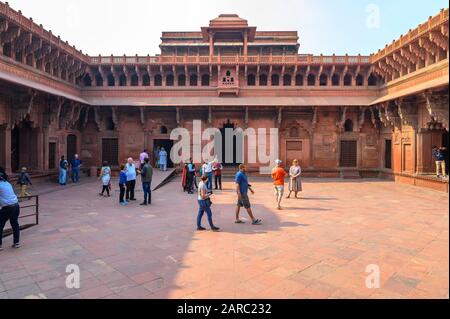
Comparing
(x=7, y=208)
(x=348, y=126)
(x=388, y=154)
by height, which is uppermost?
(x=348, y=126)

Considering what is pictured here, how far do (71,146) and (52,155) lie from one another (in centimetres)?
258

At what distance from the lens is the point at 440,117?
13.3 m

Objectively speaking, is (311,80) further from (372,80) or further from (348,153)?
(348,153)

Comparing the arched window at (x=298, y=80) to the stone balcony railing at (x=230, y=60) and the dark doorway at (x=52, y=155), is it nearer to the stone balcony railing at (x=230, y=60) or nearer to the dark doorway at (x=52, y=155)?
the stone balcony railing at (x=230, y=60)

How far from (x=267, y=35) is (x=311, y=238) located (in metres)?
26.4

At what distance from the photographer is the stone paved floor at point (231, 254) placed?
4.13 meters

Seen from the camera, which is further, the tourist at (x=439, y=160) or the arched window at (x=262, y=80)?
the arched window at (x=262, y=80)

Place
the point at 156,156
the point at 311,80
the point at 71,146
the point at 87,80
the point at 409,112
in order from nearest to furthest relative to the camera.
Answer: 1. the point at 409,112
2. the point at 71,146
3. the point at 156,156
4. the point at 311,80
5. the point at 87,80

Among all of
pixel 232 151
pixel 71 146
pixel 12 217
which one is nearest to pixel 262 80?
pixel 232 151

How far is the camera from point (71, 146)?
2005cm

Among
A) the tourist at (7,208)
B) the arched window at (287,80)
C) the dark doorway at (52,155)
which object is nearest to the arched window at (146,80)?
the dark doorway at (52,155)

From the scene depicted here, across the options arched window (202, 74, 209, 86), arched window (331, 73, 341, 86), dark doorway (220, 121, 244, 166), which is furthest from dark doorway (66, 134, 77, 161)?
arched window (331, 73, 341, 86)

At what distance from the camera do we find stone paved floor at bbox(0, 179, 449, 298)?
13.5 ft

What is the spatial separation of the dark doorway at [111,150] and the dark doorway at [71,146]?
6.30ft
